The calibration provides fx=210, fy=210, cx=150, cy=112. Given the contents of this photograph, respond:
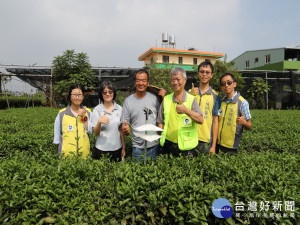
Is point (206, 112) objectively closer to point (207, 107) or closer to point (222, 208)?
point (207, 107)

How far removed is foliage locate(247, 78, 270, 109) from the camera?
15195mm

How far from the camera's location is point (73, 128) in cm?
304

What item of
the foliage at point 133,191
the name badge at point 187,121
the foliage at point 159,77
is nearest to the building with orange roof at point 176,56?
the foliage at point 159,77

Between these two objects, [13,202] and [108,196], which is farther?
[108,196]

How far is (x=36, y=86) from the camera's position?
47.0 feet

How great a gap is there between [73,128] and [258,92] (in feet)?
50.7

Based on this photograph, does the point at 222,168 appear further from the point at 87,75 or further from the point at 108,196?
the point at 87,75

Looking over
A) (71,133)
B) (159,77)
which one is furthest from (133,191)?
(159,77)

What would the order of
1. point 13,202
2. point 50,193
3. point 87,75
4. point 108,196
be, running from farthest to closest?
point 87,75 → point 108,196 → point 50,193 → point 13,202

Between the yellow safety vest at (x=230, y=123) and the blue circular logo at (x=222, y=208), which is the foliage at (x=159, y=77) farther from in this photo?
the blue circular logo at (x=222, y=208)

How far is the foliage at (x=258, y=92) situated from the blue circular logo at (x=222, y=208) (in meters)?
15.0

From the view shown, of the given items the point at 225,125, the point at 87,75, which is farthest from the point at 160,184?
the point at 87,75

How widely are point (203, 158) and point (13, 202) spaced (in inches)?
81.9

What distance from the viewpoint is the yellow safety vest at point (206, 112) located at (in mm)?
2998
